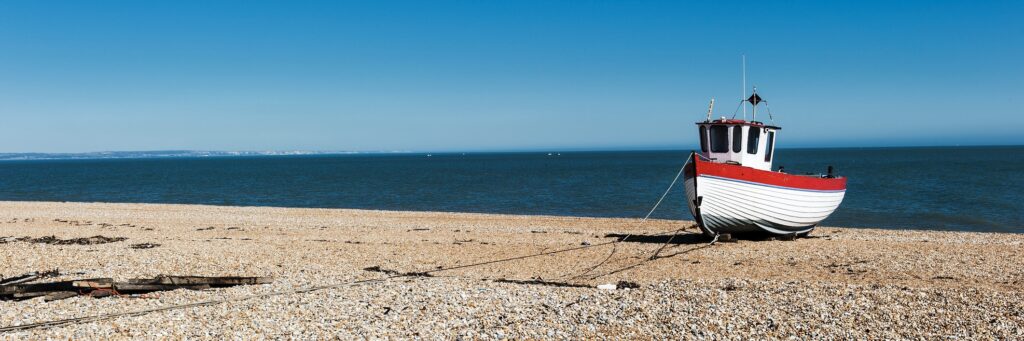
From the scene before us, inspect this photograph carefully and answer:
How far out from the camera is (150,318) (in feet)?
30.2

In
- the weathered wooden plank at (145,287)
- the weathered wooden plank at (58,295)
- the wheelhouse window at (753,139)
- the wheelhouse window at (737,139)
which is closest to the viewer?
the weathered wooden plank at (58,295)

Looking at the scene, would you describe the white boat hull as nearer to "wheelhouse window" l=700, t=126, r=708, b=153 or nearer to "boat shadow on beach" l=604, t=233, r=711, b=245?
"boat shadow on beach" l=604, t=233, r=711, b=245

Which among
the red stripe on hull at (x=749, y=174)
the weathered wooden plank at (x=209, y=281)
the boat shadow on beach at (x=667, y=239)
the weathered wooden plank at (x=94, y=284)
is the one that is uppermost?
the red stripe on hull at (x=749, y=174)

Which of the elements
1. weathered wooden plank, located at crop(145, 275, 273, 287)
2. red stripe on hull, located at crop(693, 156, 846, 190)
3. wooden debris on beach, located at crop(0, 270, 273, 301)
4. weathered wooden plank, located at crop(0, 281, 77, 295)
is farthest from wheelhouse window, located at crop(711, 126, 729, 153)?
weathered wooden plank, located at crop(0, 281, 77, 295)

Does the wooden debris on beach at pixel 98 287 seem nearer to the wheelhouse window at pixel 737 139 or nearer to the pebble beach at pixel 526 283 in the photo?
the pebble beach at pixel 526 283

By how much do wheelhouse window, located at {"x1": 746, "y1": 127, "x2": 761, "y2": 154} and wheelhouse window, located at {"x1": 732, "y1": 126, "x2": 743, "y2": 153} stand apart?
0.75 ft

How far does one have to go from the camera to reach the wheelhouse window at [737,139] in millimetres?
19156

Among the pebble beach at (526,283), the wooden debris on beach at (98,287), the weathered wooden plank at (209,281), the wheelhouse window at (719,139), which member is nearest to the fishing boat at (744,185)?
the wheelhouse window at (719,139)

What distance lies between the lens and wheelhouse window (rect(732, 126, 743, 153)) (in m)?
19.2

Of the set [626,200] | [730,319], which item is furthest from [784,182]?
[626,200]

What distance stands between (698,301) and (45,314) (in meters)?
8.62

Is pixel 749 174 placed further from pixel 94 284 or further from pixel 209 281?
pixel 94 284

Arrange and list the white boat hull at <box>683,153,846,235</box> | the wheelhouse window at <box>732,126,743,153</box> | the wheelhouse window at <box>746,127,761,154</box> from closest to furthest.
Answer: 1. the white boat hull at <box>683,153,846,235</box>
2. the wheelhouse window at <box>732,126,743,153</box>
3. the wheelhouse window at <box>746,127,761,154</box>

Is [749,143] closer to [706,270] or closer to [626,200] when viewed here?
[706,270]
